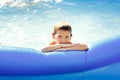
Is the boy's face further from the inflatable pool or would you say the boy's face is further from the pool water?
the pool water

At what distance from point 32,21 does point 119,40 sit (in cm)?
319

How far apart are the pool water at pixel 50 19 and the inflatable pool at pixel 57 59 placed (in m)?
2.37

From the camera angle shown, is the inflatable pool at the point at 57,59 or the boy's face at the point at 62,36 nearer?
the inflatable pool at the point at 57,59

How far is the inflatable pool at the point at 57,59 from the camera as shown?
→ 7.30 feet

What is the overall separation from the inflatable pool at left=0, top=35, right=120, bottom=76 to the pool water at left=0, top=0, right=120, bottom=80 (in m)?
2.37

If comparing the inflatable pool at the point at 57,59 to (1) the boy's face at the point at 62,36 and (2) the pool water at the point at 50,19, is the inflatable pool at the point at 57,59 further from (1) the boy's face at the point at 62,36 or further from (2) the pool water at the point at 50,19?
(2) the pool water at the point at 50,19

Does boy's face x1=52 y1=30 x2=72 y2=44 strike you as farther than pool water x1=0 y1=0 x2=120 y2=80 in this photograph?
No

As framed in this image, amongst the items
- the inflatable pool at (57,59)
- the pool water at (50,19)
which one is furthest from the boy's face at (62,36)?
the pool water at (50,19)

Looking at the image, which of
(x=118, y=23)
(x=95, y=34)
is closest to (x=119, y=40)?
(x=95, y=34)

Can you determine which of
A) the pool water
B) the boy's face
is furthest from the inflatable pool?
the pool water

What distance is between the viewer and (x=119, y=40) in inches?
92.8

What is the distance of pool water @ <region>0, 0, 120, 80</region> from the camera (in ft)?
16.1

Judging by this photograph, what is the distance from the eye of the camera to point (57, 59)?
2279 mm

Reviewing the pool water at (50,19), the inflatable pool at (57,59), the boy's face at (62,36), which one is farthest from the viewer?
the pool water at (50,19)
